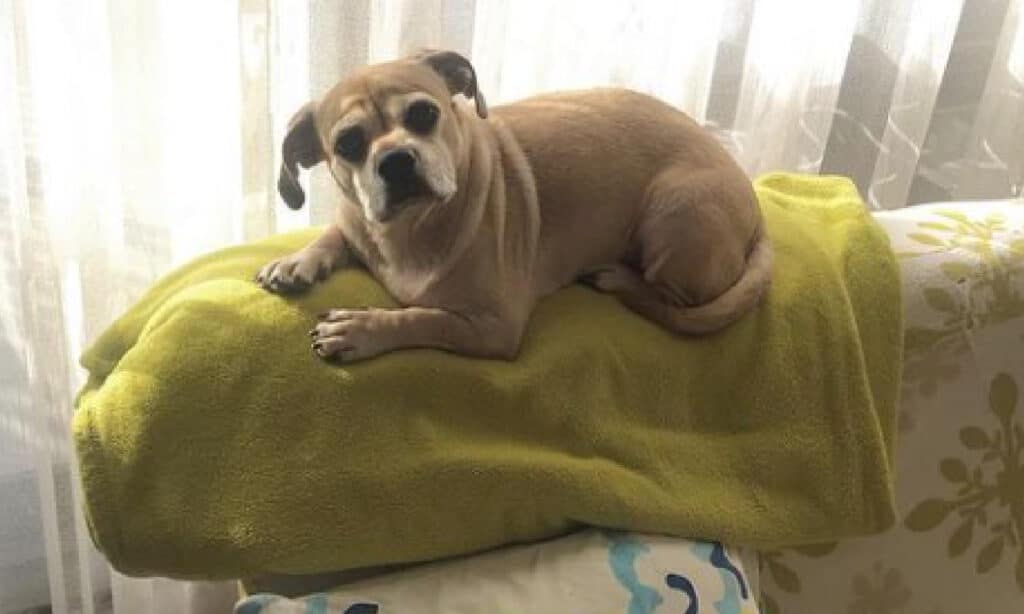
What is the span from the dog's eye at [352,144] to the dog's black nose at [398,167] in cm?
4

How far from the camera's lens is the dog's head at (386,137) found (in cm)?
96

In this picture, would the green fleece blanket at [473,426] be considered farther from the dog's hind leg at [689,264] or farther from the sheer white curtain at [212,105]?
the sheer white curtain at [212,105]

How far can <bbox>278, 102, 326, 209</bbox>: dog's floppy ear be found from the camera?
1037mm

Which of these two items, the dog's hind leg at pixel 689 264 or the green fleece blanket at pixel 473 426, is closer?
the green fleece blanket at pixel 473 426

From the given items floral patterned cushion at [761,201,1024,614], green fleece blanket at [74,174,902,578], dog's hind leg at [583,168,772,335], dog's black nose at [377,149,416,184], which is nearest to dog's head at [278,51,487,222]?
dog's black nose at [377,149,416,184]

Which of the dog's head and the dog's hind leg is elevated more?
the dog's head

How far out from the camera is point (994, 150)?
176cm

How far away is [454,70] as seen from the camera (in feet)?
3.51

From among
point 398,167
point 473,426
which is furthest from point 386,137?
point 473,426

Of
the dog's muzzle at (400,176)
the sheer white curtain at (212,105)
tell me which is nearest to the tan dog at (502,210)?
the dog's muzzle at (400,176)

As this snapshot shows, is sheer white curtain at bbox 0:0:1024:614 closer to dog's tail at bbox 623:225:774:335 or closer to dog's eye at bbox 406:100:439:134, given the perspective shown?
dog's eye at bbox 406:100:439:134

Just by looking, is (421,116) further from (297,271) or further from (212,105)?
(212,105)

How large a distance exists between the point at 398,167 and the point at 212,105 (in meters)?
0.34

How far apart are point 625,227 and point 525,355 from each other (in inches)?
7.6
